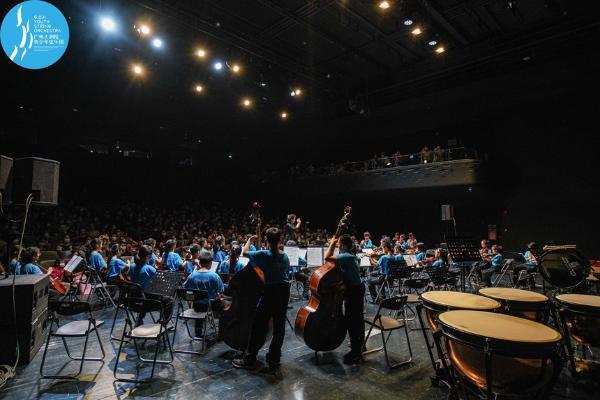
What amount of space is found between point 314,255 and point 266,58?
28.3 feet

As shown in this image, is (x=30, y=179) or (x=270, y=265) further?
(x=270, y=265)

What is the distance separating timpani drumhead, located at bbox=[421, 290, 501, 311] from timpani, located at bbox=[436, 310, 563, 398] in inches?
17.0

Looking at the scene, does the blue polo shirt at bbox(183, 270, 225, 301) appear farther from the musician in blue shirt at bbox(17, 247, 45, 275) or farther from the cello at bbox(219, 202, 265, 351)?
the musician in blue shirt at bbox(17, 247, 45, 275)

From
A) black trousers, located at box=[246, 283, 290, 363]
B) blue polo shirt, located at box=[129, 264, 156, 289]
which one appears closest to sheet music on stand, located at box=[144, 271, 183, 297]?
blue polo shirt, located at box=[129, 264, 156, 289]

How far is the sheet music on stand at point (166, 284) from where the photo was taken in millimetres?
4367

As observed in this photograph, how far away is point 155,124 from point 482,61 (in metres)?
16.3

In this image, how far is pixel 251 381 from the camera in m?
3.71

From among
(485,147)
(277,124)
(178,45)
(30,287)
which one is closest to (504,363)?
(30,287)

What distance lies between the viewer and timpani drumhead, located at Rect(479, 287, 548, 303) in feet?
10.4

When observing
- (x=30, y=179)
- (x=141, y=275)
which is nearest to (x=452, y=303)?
(x=141, y=275)

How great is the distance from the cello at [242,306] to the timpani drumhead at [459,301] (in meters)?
1.94

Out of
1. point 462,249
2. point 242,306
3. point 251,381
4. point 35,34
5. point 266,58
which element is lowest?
point 251,381

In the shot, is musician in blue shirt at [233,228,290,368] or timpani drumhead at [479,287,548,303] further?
musician in blue shirt at [233,228,290,368]

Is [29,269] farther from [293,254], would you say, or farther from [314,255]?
[314,255]
